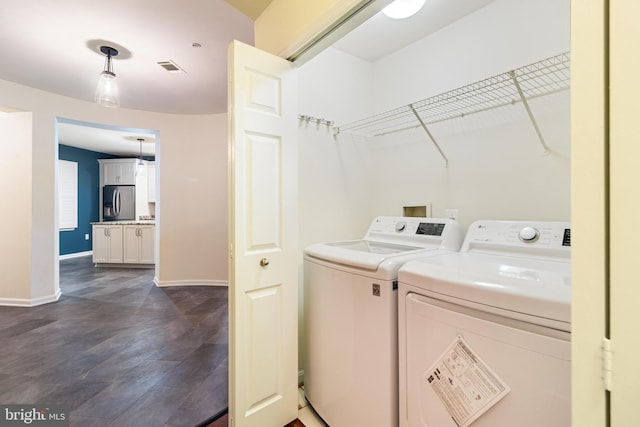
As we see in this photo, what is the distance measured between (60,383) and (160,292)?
2171 mm

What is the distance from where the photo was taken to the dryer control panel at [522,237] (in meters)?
1.19

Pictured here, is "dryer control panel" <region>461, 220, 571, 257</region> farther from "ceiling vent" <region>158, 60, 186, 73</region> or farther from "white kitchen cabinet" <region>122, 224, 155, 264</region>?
"white kitchen cabinet" <region>122, 224, 155, 264</region>

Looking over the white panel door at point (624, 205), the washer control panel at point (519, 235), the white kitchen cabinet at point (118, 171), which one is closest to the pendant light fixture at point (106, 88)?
the washer control panel at point (519, 235)

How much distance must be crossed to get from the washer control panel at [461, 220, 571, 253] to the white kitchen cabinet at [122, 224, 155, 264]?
18.9ft

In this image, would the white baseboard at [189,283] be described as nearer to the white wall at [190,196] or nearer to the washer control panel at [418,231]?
the white wall at [190,196]

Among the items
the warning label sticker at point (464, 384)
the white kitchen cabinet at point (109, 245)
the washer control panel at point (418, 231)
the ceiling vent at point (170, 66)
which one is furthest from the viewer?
the white kitchen cabinet at point (109, 245)

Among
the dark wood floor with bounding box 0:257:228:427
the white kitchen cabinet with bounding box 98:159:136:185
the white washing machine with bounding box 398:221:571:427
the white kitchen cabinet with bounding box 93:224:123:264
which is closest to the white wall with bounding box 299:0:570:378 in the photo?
the white washing machine with bounding box 398:221:571:427

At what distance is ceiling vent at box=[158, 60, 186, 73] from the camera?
2.74 meters

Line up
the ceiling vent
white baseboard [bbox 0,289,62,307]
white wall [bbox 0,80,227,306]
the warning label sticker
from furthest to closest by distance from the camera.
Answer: white wall [bbox 0,80,227,306]
white baseboard [bbox 0,289,62,307]
the ceiling vent
the warning label sticker

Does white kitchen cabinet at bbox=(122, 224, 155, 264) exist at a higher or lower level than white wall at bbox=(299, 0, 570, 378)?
lower

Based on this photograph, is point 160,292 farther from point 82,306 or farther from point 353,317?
point 353,317

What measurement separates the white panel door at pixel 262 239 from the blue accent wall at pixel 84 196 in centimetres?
696

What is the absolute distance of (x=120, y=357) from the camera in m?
2.23

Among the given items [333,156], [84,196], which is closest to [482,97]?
[333,156]
